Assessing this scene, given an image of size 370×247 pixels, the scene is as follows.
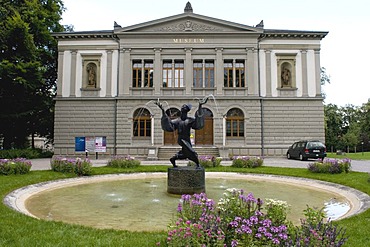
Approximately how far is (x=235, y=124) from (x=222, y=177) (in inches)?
591

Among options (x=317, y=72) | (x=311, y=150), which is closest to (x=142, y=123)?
(x=311, y=150)

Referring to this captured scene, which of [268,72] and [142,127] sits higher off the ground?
[268,72]

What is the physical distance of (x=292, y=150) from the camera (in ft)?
85.5

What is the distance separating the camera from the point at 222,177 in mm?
13812

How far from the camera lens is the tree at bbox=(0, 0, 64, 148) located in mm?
26297

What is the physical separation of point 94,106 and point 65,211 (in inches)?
887

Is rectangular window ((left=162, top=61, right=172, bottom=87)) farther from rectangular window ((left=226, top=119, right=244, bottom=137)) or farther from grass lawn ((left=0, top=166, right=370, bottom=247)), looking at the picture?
grass lawn ((left=0, top=166, right=370, bottom=247))

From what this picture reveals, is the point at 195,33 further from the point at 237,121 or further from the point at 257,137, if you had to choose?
the point at 257,137

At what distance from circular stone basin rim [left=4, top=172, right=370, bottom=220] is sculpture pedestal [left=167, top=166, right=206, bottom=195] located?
3.96 metres

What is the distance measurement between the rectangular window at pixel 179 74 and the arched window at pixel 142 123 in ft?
12.9

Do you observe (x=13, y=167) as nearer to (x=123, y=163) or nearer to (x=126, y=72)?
(x=123, y=163)

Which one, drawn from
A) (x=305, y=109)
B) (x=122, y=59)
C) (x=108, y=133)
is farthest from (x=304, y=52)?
(x=108, y=133)

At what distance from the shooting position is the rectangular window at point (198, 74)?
29.0 metres

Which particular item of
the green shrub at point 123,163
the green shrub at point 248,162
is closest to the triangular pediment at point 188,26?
the green shrub at point 248,162
